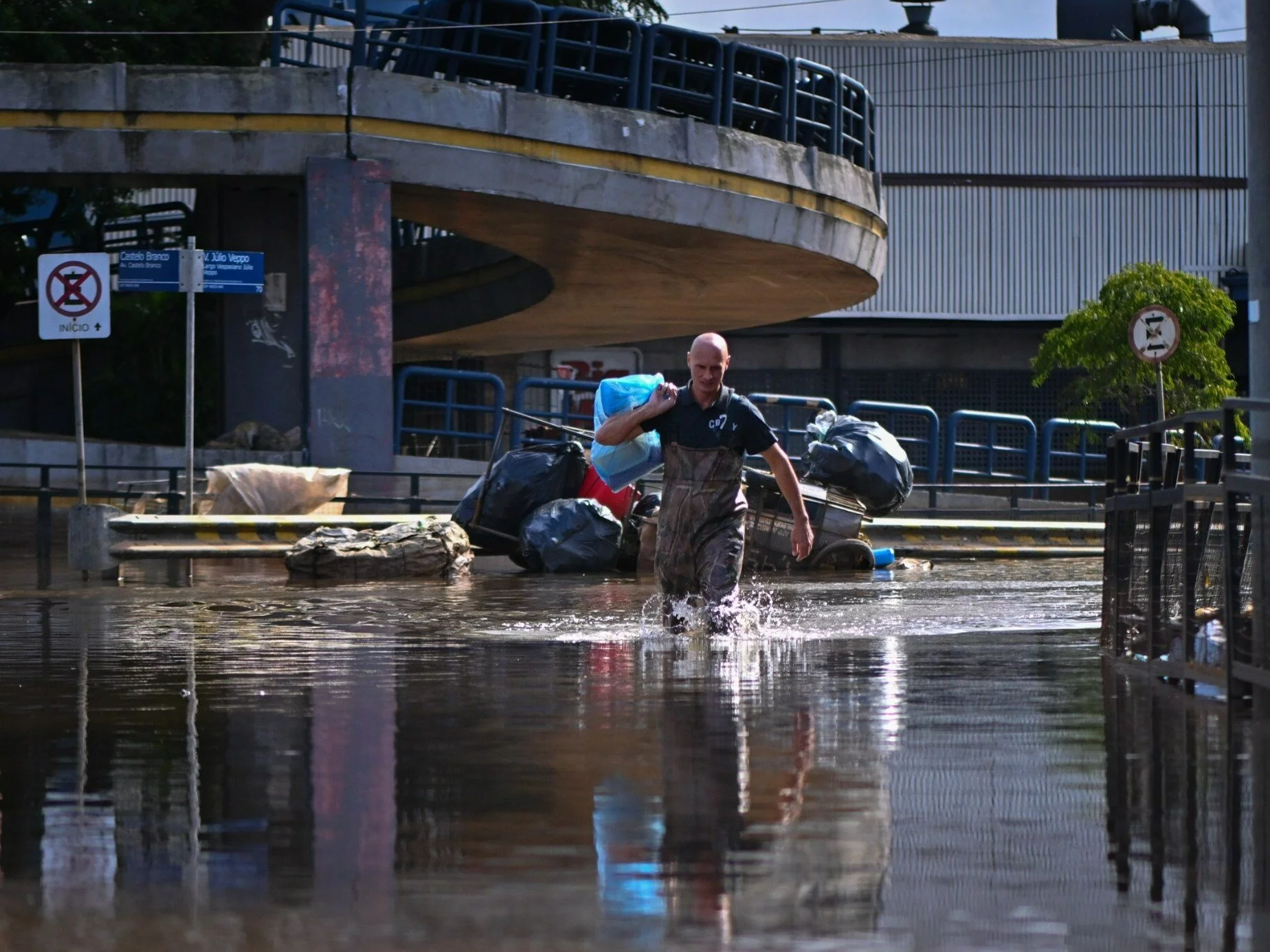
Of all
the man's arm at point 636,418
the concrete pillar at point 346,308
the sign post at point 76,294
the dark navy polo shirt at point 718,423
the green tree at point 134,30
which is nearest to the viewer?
the man's arm at point 636,418

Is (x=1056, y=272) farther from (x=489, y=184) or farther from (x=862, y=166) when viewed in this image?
(x=489, y=184)

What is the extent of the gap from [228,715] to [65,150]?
595 inches

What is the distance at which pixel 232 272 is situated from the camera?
17.5 metres

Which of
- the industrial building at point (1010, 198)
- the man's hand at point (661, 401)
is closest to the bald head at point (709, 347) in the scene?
the man's hand at point (661, 401)

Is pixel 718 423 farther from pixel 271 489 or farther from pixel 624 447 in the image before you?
pixel 271 489

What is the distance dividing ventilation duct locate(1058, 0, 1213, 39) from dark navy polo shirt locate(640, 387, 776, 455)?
43.7m

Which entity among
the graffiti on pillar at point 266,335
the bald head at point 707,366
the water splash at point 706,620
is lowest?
the water splash at point 706,620

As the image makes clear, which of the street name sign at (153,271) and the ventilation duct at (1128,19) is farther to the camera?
the ventilation duct at (1128,19)

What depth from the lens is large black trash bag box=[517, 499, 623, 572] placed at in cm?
1716

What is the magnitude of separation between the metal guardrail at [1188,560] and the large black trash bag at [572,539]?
25.5 ft

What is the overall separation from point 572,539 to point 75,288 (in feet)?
15.3

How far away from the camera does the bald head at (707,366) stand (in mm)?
9617

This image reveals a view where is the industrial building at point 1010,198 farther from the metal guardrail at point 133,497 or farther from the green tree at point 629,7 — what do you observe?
the metal guardrail at point 133,497

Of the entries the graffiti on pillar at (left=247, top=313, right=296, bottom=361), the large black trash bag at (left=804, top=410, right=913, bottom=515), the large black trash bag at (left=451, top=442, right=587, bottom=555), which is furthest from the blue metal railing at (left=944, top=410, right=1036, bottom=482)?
the large black trash bag at (left=451, top=442, right=587, bottom=555)
